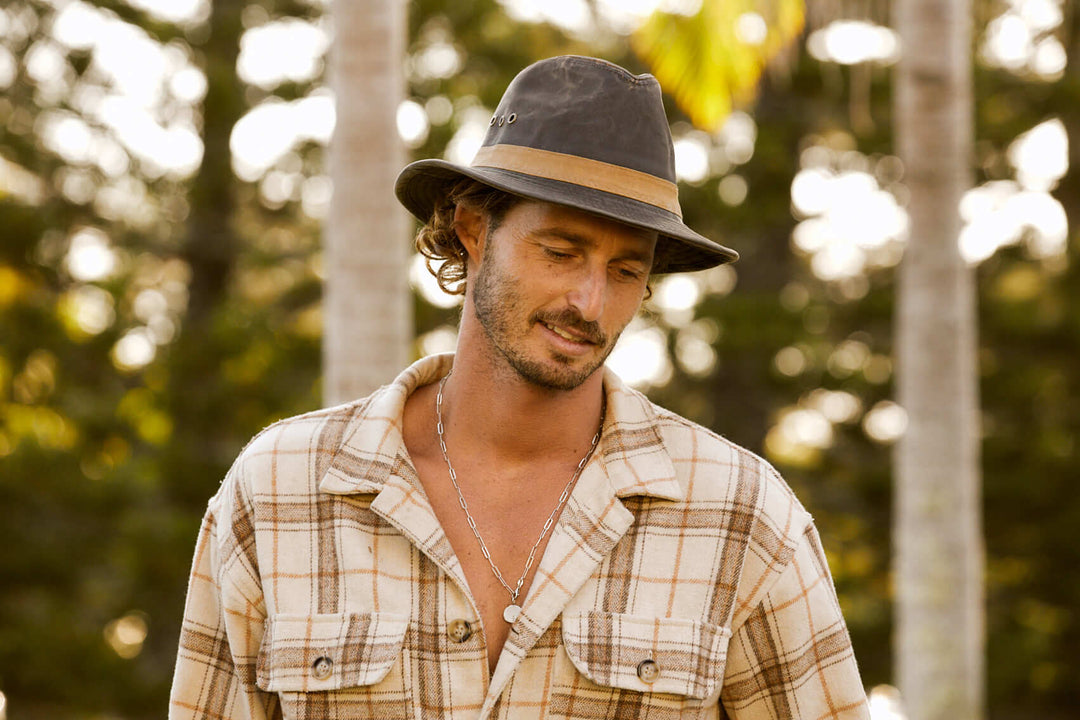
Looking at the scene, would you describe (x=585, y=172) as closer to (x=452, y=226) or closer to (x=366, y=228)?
(x=452, y=226)

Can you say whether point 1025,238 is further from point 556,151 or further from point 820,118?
point 556,151

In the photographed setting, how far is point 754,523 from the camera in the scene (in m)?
2.24

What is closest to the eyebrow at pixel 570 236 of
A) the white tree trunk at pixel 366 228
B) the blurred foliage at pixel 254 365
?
the white tree trunk at pixel 366 228

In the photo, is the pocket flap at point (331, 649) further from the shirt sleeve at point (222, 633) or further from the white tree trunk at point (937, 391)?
the white tree trunk at point (937, 391)

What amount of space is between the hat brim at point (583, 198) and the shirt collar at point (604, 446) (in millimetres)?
276

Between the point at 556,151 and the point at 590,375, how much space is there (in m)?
0.39

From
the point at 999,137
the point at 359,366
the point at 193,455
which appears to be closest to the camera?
the point at 359,366

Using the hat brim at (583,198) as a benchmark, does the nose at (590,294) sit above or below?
below

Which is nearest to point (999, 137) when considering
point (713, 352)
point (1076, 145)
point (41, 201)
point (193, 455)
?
point (1076, 145)

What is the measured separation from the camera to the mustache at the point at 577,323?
2168mm

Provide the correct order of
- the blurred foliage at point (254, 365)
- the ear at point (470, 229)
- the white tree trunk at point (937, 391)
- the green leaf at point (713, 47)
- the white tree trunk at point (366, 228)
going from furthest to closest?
the blurred foliage at point (254, 365) → the green leaf at point (713, 47) → the white tree trunk at point (937, 391) → the white tree trunk at point (366, 228) → the ear at point (470, 229)

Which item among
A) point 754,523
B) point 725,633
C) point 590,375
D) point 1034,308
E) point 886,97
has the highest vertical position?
Answer: point 886,97

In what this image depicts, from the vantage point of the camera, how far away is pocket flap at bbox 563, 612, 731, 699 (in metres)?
2.13

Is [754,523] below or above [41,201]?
below
